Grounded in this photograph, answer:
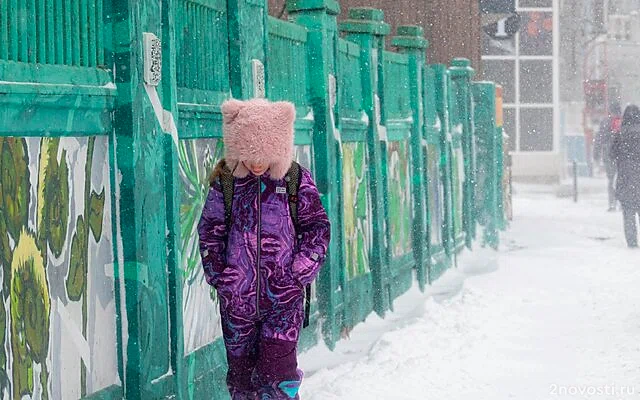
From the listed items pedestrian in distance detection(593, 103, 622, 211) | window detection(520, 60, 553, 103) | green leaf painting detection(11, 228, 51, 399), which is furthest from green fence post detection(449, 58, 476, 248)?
window detection(520, 60, 553, 103)

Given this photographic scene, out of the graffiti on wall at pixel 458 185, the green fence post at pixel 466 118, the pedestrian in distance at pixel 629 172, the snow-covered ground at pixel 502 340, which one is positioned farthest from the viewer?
the pedestrian in distance at pixel 629 172

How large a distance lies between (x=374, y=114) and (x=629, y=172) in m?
7.17

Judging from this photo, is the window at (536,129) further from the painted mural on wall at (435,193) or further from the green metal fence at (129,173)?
the green metal fence at (129,173)

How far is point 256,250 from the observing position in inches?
183

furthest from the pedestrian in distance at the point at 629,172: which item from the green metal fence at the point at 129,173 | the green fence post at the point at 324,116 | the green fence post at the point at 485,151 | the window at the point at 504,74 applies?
the window at the point at 504,74

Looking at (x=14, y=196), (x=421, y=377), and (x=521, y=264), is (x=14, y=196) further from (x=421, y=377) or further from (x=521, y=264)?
(x=521, y=264)

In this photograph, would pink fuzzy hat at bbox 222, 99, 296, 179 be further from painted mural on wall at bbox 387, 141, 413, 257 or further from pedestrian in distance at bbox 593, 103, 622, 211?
pedestrian in distance at bbox 593, 103, 622, 211

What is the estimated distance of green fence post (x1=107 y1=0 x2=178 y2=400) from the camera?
14.8 feet

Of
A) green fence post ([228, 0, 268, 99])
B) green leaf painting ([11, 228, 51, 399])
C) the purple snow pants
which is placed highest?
green fence post ([228, 0, 268, 99])

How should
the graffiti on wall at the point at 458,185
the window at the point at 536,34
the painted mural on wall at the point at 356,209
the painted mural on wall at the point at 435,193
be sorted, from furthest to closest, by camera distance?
1. the window at the point at 536,34
2. the graffiti on wall at the point at 458,185
3. the painted mural on wall at the point at 435,193
4. the painted mural on wall at the point at 356,209

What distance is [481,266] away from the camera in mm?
13016

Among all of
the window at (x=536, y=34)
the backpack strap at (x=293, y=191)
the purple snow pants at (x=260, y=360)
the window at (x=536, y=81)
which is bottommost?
the purple snow pants at (x=260, y=360)

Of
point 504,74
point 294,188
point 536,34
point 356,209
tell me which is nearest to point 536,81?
point 504,74

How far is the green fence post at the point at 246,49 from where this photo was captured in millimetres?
5988
